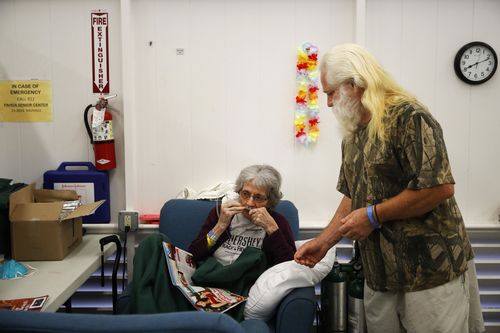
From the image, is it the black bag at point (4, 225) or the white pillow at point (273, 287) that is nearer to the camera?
the white pillow at point (273, 287)

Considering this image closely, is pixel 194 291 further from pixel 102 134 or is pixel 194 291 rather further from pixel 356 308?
pixel 102 134

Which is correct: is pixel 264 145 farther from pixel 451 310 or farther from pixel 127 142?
pixel 451 310

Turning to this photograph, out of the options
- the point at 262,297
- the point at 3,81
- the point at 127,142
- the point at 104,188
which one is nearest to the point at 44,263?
the point at 104,188

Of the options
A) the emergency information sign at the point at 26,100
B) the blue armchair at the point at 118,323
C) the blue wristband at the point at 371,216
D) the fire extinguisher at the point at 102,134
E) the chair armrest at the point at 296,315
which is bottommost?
the chair armrest at the point at 296,315

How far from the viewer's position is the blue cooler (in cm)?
269

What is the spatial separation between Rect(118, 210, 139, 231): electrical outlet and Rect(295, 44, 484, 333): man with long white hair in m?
1.61

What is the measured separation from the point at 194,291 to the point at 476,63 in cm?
223

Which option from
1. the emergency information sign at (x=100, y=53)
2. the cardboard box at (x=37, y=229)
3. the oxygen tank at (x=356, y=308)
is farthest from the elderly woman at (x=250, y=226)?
the emergency information sign at (x=100, y=53)

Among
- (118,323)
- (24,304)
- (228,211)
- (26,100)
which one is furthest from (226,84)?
(118,323)

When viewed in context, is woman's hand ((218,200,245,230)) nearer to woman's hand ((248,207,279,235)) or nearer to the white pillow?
woman's hand ((248,207,279,235))

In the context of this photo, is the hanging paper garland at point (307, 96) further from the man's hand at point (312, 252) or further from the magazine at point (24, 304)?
the magazine at point (24, 304)

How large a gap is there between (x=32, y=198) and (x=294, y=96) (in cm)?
167

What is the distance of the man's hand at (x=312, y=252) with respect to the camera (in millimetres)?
1751

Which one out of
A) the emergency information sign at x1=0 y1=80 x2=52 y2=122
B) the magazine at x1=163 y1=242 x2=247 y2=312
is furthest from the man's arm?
the emergency information sign at x1=0 y1=80 x2=52 y2=122
